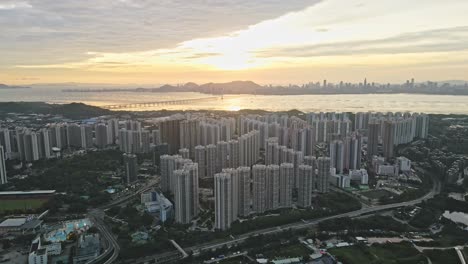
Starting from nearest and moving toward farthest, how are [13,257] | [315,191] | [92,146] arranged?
[13,257]
[315,191]
[92,146]

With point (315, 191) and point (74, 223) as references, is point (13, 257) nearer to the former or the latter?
point (74, 223)

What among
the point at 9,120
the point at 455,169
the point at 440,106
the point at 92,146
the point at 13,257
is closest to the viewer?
the point at 13,257

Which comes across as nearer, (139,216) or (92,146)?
(139,216)

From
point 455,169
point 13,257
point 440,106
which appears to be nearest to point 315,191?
point 455,169

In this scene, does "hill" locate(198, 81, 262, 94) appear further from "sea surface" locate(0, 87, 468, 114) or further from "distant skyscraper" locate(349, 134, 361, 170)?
"distant skyscraper" locate(349, 134, 361, 170)

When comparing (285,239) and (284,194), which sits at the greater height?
(284,194)

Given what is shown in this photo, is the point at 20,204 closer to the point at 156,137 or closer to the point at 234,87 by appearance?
the point at 156,137
